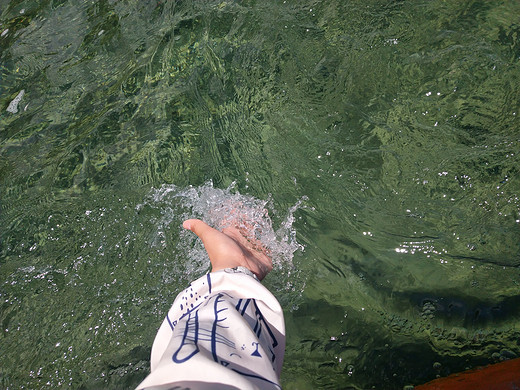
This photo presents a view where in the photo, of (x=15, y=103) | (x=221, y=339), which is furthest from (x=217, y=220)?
(x=15, y=103)

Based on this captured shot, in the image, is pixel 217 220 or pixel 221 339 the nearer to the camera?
pixel 221 339

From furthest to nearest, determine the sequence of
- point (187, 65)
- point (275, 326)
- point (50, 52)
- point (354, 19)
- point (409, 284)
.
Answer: point (50, 52)
point (187, 65)
point (354, 19)
point (409, 284)
point (275, 326)

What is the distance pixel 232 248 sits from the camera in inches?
85.4

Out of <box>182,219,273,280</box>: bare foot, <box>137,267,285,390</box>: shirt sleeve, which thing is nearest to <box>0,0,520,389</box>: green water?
<box>182,219,273,280</box>: bare foot

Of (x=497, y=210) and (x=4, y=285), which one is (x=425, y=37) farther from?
(x=4, y=285)

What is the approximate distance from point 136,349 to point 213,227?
30.1 inches

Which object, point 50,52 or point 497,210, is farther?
point 50,52

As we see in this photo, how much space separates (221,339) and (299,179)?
1.39 metres

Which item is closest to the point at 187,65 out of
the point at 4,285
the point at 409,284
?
the point at 4,285

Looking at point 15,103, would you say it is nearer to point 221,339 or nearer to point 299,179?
point 299,179

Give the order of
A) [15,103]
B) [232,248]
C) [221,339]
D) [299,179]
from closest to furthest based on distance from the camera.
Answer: [221,339] → [232,248] → [299,179] → [15,103]

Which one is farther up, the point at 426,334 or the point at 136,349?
the point at 136,349

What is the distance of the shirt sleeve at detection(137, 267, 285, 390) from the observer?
1086mm

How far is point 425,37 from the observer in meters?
2.77
